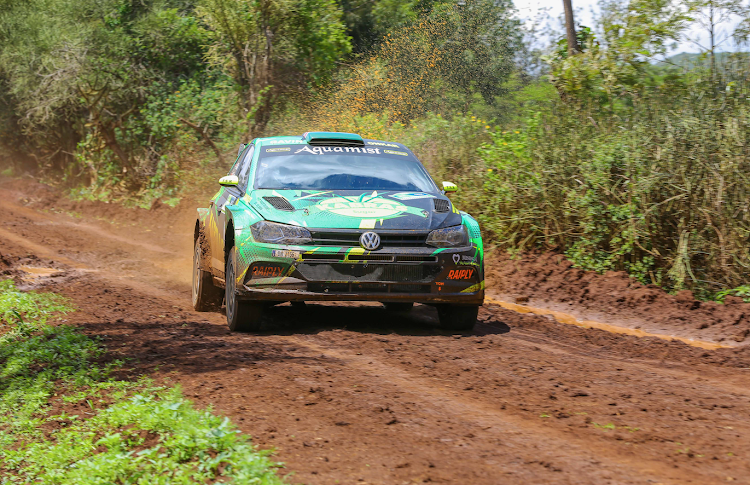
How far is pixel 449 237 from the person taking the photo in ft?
24.1

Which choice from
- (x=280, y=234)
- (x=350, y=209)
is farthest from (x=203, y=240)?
(x=350, y=209)

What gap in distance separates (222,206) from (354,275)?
1.90m

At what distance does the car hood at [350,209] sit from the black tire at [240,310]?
0.56 m

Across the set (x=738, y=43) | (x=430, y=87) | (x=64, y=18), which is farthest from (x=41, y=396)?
(x=64, y=18)

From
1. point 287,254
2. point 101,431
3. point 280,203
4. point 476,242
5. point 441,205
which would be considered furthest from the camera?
point 441,205

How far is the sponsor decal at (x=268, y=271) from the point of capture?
23.1ft

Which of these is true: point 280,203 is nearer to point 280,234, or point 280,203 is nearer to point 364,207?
point 280,234

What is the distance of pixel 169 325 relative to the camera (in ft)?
26.1

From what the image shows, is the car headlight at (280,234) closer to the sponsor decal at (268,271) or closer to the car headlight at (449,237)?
the sponsor decal at (268,271)

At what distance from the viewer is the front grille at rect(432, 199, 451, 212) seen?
300 inches

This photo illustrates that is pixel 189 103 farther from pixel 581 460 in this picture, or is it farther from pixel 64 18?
pixel 581 460

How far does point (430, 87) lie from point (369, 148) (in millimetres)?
13376

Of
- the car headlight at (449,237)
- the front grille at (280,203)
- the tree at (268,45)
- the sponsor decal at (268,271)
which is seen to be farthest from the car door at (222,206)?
the tree at (268,45)

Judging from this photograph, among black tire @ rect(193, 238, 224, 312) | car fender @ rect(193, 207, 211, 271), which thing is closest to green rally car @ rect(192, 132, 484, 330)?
car fender @ rect(193, 207, 211, 271)
